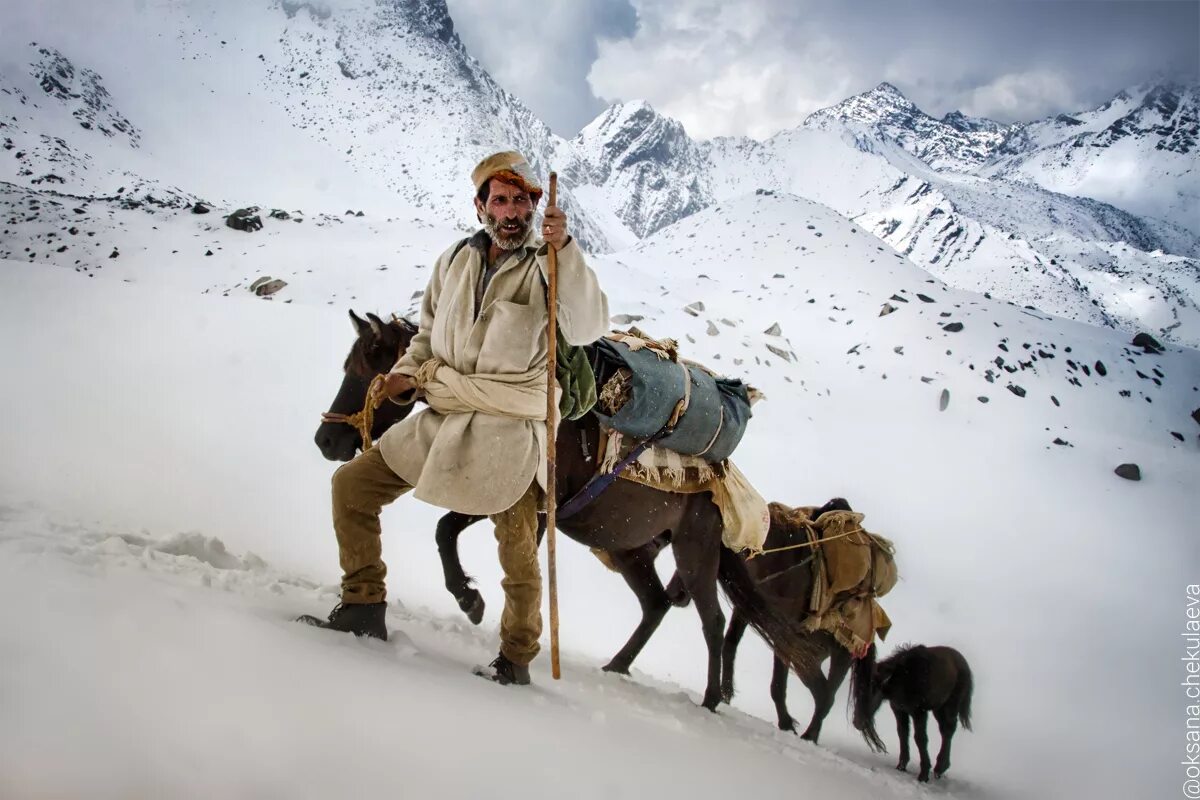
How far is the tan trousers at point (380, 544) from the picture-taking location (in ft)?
7.82

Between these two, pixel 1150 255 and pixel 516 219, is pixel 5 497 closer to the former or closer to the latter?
pixel 516 219

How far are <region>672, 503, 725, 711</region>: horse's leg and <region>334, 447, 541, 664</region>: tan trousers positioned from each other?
127 centimetres

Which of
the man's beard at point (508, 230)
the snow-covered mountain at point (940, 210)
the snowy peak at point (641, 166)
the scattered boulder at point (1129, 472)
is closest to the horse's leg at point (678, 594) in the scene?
the man's beard at point (508, 230)

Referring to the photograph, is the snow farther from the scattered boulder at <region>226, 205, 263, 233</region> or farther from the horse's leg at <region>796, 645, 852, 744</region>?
the horse's leg at <region>796, 645, 852, 744</region>

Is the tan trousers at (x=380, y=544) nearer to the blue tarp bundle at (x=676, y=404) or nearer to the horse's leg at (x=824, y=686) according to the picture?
the blue tarp bundle at (x=676, y=404)

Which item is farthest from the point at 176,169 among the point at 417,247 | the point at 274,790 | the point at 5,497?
the point at 274,790

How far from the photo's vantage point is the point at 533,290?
241 centimetres

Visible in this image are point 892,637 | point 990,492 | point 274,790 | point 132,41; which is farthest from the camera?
point 132,41

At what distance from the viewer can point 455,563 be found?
2893mm

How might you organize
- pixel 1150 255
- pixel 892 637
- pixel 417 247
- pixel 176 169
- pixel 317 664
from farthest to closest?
pixel 1150 255 → pixel 176 169 → pixel 417 247 → pixel 892 637 → pixel 317 664

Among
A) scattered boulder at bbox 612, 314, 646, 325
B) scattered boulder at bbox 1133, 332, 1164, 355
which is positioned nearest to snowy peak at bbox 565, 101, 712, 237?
scattered boulder at bbox 1133, 332, 1164, 355

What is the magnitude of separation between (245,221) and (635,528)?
17.3m

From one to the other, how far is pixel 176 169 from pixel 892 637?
137ft

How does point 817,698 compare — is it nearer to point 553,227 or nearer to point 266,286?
point 553,227
